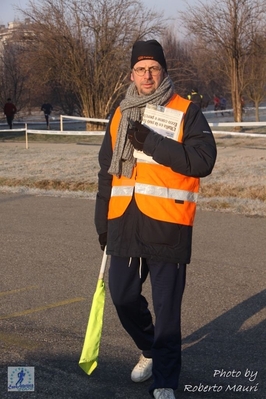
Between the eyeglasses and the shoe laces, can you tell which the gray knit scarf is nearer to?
the eyeglasses

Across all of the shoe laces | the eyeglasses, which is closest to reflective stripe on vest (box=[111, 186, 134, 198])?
the eyeglasses

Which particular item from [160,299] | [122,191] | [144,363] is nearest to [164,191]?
[122,191]

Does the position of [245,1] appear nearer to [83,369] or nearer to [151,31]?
[151,31]

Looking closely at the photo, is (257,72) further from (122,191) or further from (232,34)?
(122,191)

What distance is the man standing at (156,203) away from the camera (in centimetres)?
399

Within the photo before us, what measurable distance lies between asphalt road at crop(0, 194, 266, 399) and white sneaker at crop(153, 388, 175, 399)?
0.64ft

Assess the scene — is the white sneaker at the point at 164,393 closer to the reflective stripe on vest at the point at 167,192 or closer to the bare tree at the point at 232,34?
the reflective stripe on vest at the point at 167,192

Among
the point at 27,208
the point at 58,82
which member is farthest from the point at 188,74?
the point at 27,208

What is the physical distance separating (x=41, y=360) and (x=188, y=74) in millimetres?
30186

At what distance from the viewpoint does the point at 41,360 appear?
4.78 meters

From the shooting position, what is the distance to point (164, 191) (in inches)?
157

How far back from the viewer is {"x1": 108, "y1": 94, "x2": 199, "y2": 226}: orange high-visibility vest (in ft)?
13.1

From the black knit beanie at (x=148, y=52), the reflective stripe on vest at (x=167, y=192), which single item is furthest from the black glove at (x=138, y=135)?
the black knit beanie at (x=148, y=52)

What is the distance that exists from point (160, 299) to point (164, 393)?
0.53m
